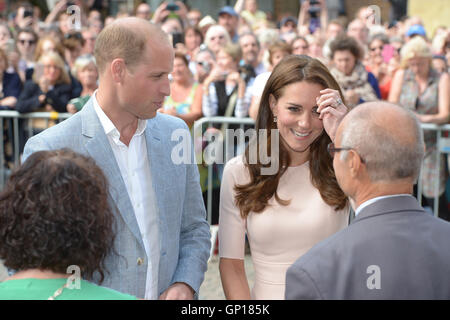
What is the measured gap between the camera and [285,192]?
3061 millimetres

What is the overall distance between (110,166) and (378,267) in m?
1.28

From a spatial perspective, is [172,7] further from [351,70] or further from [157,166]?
[157,166]

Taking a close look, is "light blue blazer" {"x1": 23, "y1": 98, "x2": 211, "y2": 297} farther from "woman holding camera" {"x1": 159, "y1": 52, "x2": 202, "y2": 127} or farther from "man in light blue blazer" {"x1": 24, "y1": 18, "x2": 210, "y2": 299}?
"woman holding camera" {"x1": 159, "y1": 52, "x2": 202, "y2": 127}

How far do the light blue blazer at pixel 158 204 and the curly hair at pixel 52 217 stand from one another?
0.64 m

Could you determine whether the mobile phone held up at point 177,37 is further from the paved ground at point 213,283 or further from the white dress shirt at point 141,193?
the white dress shirt at point 141,193

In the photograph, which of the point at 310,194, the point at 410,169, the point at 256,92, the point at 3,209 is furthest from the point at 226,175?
the point at 3,209

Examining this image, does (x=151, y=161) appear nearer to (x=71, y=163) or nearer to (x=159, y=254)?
(x=159, y=254)

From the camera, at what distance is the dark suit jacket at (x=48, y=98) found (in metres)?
7.25

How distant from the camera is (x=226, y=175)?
310 centimetres

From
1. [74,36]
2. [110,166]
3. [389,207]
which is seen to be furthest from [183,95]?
[389,207]

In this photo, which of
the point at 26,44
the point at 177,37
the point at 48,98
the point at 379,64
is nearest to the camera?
the point at 48,98

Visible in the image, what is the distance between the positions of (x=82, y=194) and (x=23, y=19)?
10815 millimetres

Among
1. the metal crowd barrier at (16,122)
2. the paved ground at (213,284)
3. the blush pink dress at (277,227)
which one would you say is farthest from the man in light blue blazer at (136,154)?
the metal crowd barrier at (16,122)

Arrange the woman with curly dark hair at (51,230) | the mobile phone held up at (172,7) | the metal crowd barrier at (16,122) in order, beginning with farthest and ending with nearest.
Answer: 1. the mobile phone held up at (172,7)
2. the metal crowd barrier at (16,122)
3. the woman with curly dark hair at (51,230)
